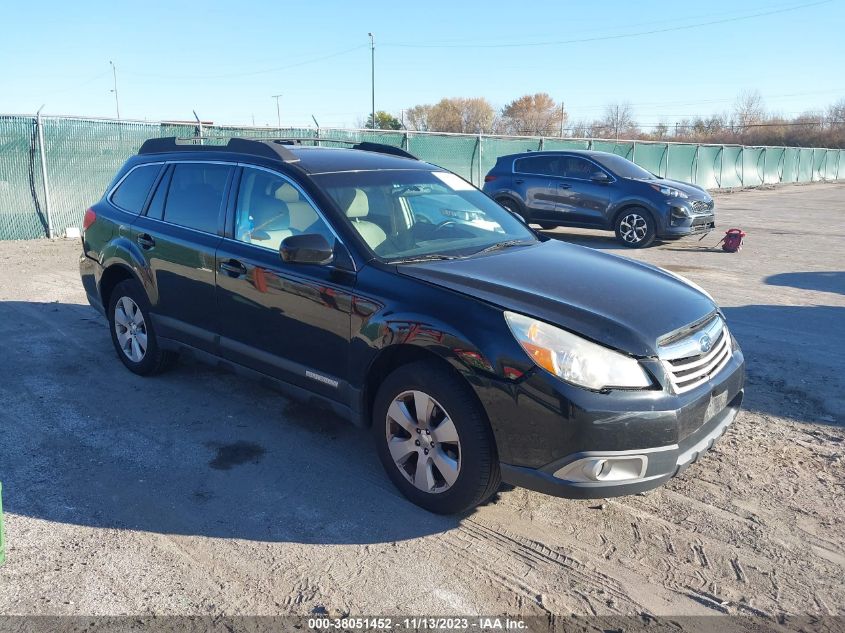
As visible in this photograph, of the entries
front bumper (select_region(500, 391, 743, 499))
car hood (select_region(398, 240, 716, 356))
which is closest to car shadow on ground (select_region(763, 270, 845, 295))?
car hood (select_region(398, 240, 716, 356))

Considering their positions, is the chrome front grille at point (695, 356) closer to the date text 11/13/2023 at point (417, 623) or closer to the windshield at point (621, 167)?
the date text 11/13/2023 at point (417, 623)

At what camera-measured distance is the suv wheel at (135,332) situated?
5371 millimetres

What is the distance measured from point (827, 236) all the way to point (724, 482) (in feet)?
42.4

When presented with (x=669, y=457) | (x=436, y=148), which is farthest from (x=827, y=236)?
(x=669, y=457)

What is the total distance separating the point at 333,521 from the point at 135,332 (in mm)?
2840

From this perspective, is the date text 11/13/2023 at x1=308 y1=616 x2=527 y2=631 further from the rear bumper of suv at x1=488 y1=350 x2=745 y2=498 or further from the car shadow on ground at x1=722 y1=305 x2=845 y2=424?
the car shadow on ground at x1=722 y1=305 x2=845 y2=424

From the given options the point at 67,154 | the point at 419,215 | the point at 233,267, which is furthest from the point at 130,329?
the point at 67,154

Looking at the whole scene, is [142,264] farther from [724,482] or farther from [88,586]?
[724,482]

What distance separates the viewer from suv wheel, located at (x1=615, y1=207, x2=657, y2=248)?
1250 centimetres

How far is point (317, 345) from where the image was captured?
401 cm

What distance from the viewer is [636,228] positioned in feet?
41.5

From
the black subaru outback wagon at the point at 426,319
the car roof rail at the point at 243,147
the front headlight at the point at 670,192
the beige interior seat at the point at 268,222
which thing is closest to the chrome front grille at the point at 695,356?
the black subaru outback wagon at the point at 426,319

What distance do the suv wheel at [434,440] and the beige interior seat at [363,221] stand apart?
87cm

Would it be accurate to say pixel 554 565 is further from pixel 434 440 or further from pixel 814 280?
pixel 814 280
